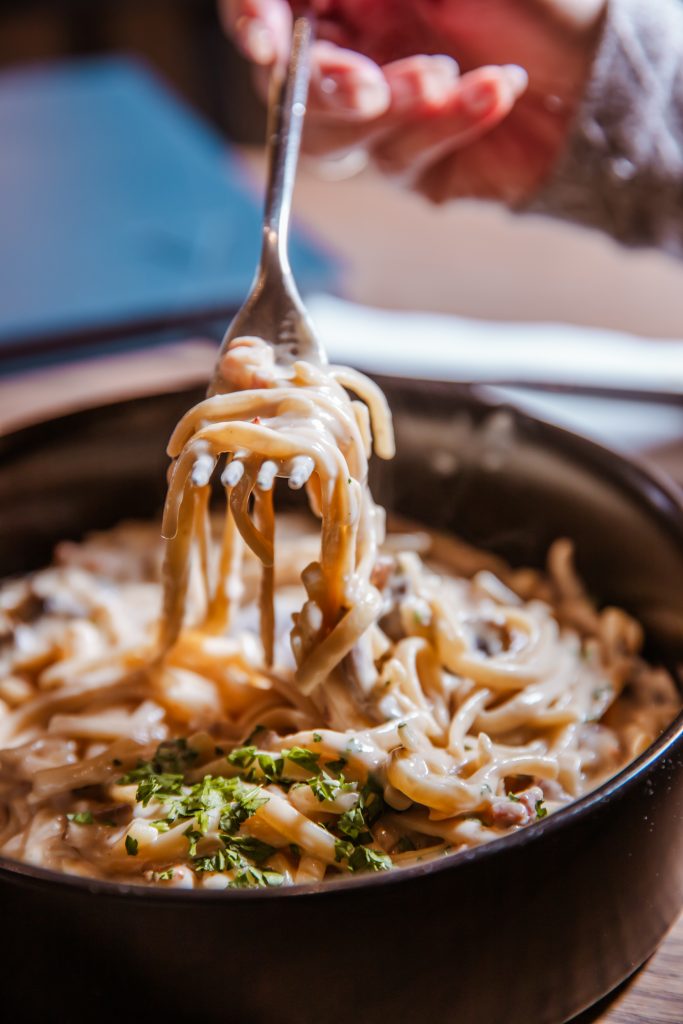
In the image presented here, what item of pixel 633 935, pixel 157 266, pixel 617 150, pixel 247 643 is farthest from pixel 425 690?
pixel 157 266

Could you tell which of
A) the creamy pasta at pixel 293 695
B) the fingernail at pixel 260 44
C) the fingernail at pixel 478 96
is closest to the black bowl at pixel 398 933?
the creamy pasta at pixel 293 695

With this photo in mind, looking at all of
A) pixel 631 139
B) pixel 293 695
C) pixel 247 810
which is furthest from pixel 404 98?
pixel 247 810

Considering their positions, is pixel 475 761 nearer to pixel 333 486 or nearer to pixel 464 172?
pixel 333 486

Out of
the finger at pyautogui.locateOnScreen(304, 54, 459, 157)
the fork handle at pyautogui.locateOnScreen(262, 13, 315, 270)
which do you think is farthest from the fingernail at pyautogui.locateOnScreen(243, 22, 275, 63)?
the fork handle at pyautogui.locateOnScreen(262, 13, 315, 270)

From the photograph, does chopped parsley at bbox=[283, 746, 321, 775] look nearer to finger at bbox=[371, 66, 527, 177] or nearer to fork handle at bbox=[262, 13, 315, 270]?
fork handle at bbox=[262, 13, 315, 270]

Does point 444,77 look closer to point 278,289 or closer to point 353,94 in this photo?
point 353,94

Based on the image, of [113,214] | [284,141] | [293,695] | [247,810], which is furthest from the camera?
[113,214]

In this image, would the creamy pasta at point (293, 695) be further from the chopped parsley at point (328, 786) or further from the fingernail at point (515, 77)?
the fingernail at point (515, 77)

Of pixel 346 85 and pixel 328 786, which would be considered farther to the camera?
pixel 346 85

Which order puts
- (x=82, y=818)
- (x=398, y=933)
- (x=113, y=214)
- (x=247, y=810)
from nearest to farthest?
(x=398, y=933) < (x=247, y=810) < (x=82, y=818) < (x=113, y=214)
